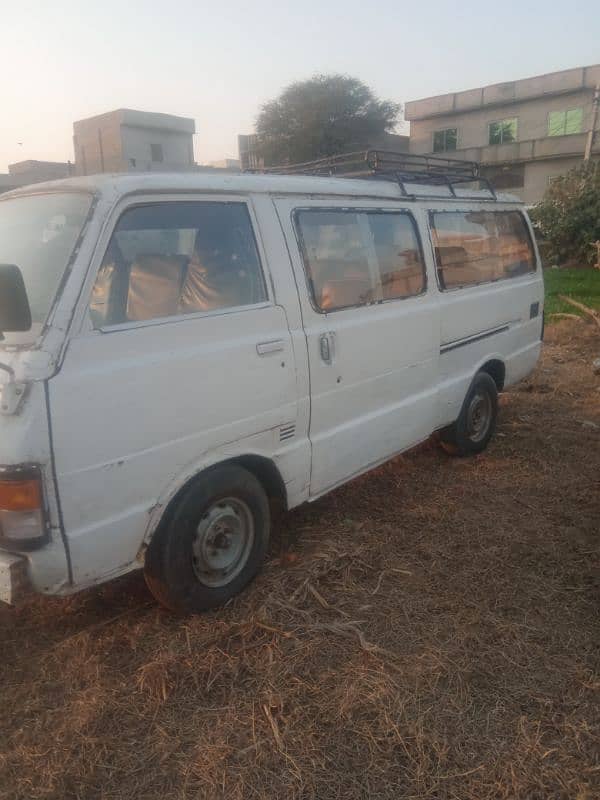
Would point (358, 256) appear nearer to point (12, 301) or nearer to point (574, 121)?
point (12, 301)

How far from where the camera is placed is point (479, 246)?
16.6 feet

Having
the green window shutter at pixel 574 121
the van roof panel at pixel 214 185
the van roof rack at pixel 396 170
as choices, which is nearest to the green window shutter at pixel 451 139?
the green window shutter at pixel 574 121

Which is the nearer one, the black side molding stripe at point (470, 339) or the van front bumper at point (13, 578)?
the van front bumper at point (13, 578)

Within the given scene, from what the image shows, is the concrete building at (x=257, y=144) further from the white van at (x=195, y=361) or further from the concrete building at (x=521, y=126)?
the white van at (x=195, y=361)

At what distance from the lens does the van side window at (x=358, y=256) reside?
3.47 meters

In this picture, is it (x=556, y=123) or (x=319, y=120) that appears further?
Result: (x=319, y=120)

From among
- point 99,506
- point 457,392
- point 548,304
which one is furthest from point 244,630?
point 548,304

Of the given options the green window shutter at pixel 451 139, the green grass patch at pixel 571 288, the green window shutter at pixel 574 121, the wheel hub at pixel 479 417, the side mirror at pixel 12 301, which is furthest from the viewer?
the green window shutter at pixel 451 139

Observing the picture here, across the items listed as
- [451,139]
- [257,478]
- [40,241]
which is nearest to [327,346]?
[257,478]

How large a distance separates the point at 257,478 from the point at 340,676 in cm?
107

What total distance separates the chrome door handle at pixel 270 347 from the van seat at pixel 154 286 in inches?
17.9

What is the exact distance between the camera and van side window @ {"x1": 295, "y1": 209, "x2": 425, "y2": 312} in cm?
347

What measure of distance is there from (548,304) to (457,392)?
9477 millimetres

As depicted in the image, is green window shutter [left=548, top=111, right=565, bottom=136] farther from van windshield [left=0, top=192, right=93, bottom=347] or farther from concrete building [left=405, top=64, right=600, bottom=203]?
van windshield [left=0, top=192, right=93, bottom=347]
